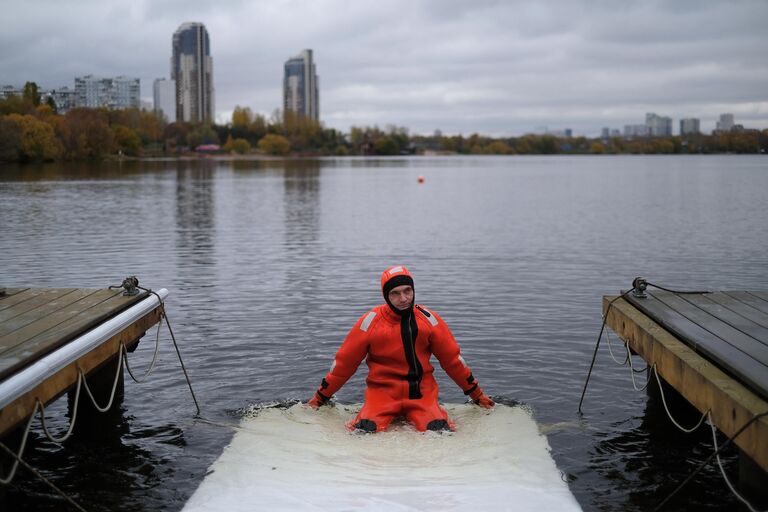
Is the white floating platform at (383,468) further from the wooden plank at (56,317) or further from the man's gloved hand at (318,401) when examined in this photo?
the wooden plank at (56,317)

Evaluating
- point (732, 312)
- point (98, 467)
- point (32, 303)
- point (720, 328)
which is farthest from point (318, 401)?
point (732, 312)

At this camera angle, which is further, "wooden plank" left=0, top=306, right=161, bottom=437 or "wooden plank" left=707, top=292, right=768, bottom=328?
"wooden plank" left=707, top=292, right=768, bottom=328

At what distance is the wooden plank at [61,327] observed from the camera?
22.1ft

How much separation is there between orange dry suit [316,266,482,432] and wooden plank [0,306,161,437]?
224 cm

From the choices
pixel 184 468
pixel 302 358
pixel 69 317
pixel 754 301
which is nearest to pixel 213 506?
pixel 184 468

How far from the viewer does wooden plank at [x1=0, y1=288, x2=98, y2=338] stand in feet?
26.3

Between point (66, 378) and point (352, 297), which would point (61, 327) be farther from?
point (352, 297)

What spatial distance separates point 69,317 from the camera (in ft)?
27.6

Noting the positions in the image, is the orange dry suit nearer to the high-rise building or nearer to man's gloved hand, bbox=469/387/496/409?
man's gloved hand, bbox=469/387/496/409

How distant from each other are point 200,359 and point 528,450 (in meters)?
5.59

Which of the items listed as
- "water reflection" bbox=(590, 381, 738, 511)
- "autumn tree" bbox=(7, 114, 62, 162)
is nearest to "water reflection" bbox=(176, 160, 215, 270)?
"water reflection" bbox=(590, 381, 738, 511)

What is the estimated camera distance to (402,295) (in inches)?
326

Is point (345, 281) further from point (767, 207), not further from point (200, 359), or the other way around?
point (767, 207)

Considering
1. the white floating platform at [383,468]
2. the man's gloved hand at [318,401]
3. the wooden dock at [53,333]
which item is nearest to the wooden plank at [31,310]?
the wooden dock at [53,333]
